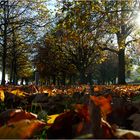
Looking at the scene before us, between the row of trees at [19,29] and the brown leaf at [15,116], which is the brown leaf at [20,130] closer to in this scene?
the brown leaf at [15,116]

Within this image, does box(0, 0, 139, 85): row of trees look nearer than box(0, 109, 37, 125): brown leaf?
No

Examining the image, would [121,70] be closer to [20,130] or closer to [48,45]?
[48,45]

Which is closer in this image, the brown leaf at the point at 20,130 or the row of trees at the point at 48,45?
the brown leaf at the point at 20,130

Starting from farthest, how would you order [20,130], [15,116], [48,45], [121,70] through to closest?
[48,45]
[121,70]
[15,116]
[20,130]

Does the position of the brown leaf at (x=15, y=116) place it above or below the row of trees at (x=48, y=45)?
below

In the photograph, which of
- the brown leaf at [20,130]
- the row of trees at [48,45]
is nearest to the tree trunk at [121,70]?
the row of trees at [48,45]

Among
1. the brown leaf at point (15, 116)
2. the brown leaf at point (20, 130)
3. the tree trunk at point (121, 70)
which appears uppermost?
the tree trunk at point (121, 70)

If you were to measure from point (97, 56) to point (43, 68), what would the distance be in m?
9.07

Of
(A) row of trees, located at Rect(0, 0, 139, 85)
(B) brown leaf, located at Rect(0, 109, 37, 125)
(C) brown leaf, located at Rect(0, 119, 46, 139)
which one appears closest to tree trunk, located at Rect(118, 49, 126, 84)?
(A) row of trees, located at Rect(0, 0, 139, 85)

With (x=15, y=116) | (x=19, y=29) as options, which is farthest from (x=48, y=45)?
(x=15, y=116)

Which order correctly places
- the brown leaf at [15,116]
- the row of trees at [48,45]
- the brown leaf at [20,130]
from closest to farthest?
the brown leaf at [20,130] → the brown leaf at [15,116] → the row of trees at [48,45]

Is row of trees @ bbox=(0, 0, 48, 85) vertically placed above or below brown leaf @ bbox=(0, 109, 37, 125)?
above

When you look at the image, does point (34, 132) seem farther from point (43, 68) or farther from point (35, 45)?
point (43, 68)

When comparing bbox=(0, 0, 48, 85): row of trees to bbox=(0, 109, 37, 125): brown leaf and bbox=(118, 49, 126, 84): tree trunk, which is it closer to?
bbox=(118, 49, 126, 84): tree trunk
